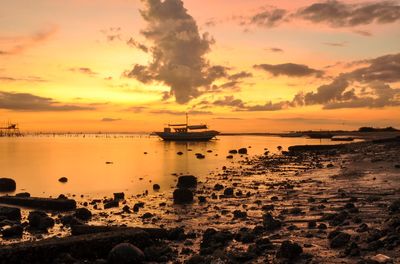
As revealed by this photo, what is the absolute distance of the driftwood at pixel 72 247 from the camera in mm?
10578

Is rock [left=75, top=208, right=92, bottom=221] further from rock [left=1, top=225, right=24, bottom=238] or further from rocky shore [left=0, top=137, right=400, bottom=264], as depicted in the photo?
rock [left=1, top=225, right=24, bottom=238]

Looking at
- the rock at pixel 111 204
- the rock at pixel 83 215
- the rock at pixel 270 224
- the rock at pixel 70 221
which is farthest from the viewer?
the rock at pixel 111 204

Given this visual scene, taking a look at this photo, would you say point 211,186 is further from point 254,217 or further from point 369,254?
point 369,254

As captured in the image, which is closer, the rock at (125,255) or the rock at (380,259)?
the rock at (380,259)

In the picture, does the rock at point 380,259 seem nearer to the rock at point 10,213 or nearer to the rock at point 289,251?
the rock at point 289,251

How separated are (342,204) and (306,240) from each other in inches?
250

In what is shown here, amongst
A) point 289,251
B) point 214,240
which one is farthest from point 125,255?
point 289,251

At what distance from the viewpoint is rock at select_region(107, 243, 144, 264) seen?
10.5m

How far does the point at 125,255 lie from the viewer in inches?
413

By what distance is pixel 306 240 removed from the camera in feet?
37.4

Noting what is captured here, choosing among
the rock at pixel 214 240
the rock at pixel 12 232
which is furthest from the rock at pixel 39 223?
the rock at pixel 214 240

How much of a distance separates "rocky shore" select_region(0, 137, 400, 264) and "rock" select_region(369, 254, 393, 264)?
0.02 metres

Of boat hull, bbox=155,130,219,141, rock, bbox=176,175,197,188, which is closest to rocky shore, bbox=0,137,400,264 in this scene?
rock, bbox=176,175,197,188

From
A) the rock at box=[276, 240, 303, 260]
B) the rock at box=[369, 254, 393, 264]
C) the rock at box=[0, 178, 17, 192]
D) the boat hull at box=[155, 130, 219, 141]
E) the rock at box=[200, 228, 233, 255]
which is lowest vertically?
the rock at box=[0, 178, 17, 192]
